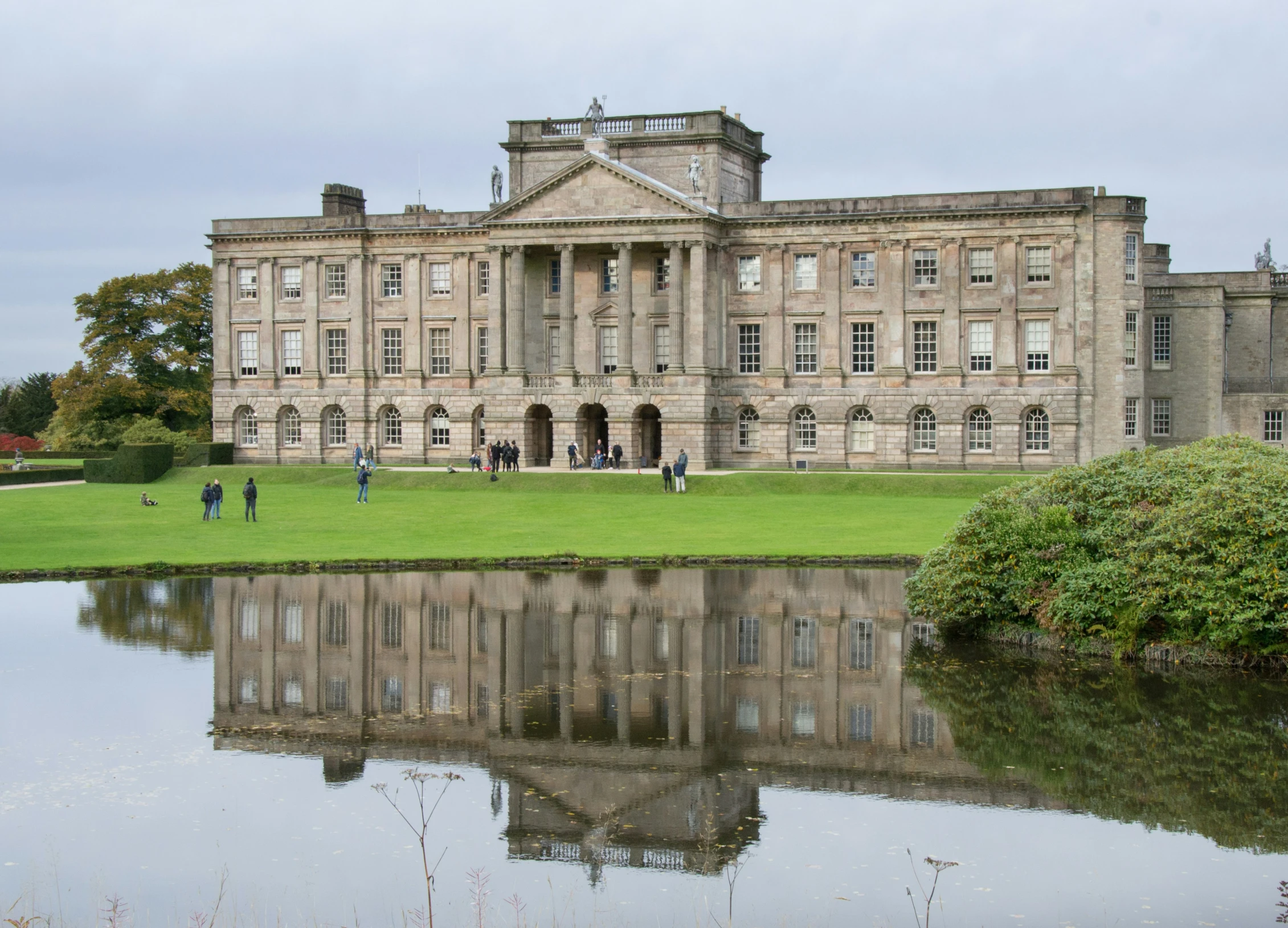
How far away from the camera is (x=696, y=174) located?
62.9 metres

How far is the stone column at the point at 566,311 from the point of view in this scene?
63.6 m

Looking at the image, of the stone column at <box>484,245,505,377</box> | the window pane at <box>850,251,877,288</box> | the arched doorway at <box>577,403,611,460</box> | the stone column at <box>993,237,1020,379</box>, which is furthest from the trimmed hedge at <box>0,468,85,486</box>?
the stone column at <box>993,237,1020,379</box>

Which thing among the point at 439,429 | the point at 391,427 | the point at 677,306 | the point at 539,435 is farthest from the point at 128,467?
the point at 677,306

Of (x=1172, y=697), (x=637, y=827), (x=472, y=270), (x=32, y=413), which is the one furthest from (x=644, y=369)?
(x=32, y=413)

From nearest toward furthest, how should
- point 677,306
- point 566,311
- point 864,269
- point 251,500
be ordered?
point 251,500
point 677,306
point 864,269
point 566,311

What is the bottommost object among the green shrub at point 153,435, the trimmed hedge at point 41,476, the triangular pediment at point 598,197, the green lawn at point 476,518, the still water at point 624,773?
the still water at point 624,773

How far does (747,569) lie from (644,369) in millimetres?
33240

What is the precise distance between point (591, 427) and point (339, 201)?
18040 mm

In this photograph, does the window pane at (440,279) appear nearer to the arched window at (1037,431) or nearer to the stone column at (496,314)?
the stone column at (496,314)

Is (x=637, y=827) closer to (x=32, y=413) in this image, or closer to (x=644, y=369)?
(x=644, y=369)

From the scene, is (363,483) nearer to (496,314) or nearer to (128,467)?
(128,467)

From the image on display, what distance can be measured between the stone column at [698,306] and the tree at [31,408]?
5877 cm

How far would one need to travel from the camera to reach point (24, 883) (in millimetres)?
12508

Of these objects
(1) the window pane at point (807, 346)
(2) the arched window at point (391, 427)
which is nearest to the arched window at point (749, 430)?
(1) the window pane at point (807, 346)
